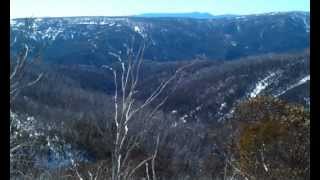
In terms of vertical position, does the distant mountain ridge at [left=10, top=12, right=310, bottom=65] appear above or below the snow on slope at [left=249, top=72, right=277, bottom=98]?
above

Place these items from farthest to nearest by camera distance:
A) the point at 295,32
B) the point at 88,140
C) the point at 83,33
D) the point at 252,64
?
the point at 295,32, the point at 83,33, the point at 252,64, the point at 88,140

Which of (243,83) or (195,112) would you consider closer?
(195,112)

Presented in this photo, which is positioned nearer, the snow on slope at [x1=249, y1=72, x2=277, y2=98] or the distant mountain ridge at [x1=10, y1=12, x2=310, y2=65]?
the snow on slope at [x1=249, y1=72, x2=277, y2=98]

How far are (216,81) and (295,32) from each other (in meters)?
15.0

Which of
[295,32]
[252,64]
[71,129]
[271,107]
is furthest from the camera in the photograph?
[295,32]

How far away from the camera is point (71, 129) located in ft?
44.2

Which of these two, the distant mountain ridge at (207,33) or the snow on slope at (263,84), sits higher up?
the distant mountain ridge at (207,33)

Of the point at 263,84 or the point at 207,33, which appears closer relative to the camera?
the point at 263,84

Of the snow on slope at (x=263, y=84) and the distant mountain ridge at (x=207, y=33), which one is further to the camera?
the distant mountain ridge at (x=207, y=33)

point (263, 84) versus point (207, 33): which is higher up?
point (207, 33)

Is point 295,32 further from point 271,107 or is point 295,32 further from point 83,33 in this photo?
point 271,107
